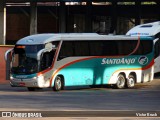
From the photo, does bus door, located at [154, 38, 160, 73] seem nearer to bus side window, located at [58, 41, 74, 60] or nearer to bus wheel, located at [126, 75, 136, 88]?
bus wheel, located at [126, 75, 136, 88]

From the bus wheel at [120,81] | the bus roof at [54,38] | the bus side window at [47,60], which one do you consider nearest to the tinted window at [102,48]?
the bus roof at [54,38]

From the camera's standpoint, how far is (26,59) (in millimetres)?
28031

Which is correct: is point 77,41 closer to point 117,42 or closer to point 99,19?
point 117,42

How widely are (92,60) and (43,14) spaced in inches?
1455

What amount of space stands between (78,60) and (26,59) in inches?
120

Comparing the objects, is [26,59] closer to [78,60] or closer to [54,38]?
[54,38]

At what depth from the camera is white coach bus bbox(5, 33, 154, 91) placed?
27.9m

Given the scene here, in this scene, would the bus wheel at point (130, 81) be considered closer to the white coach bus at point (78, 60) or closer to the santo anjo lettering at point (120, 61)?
the white coach bus at point (78, 60)

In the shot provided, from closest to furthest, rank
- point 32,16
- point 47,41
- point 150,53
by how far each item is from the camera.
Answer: point 47,41 < point 150,53 < point 32,16

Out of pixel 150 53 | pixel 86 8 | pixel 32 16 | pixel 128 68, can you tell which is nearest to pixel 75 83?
pixel 128 68

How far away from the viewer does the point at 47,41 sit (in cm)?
2772

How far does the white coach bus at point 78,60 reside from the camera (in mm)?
27906

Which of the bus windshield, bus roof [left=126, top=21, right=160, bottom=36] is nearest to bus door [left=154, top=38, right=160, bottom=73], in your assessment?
bus roof [left=126, top=21, right=160, bottom=36]

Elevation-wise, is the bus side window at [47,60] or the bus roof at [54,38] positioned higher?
the bus roof at [54,38]
